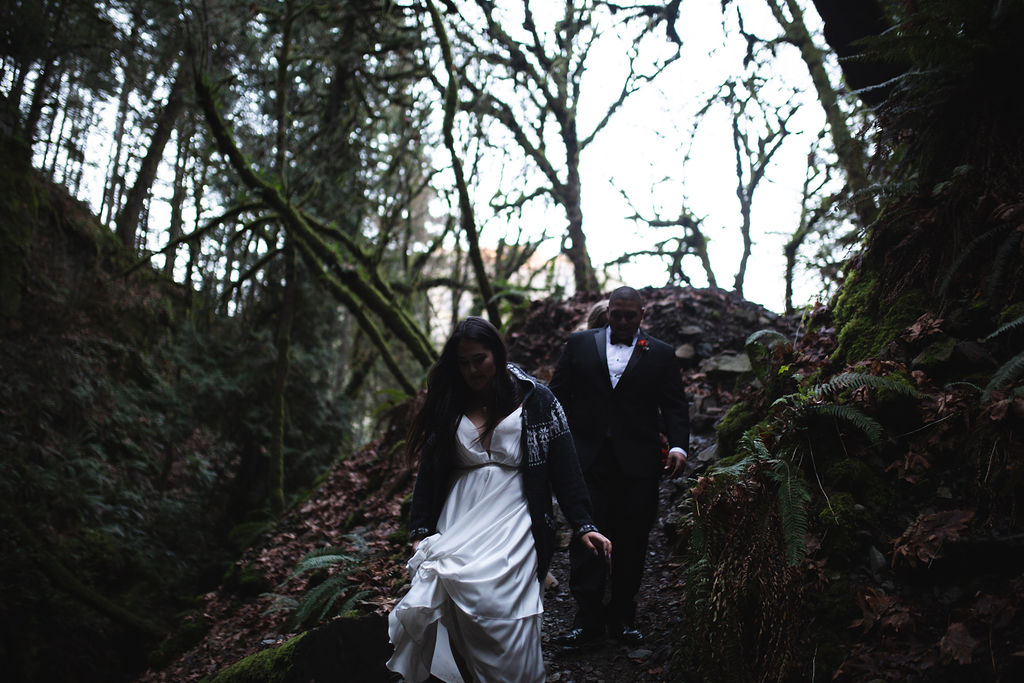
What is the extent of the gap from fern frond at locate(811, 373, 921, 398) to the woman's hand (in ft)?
6.15

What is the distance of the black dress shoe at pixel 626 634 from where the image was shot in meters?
4.23

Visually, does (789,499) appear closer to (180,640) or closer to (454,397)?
(454,397)

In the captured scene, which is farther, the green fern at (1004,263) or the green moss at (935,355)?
the green moss at (935,355)

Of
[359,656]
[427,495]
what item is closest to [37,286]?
[359,656]

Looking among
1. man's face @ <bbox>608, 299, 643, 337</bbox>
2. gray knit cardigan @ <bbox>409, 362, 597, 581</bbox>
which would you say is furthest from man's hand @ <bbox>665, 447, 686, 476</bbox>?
gray knit cardigan @ <bbox>409, 362, 597, 581</bbox>

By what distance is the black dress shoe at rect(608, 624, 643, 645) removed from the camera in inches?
167

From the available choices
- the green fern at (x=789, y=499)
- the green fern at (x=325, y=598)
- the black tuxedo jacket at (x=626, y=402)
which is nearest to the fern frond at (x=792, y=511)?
the green fern at (x=789, y=499)

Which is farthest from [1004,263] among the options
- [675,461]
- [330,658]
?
[330,658]

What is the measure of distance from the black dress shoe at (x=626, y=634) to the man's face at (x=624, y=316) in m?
2.04

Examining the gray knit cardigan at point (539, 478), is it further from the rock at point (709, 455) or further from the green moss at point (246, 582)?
the green moss at point (246, 582)

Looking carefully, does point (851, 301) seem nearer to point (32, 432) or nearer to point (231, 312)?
point (32, 432)

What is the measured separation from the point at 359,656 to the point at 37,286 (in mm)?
9343

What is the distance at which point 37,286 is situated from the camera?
32.7ft

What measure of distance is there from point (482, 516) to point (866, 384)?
2455mm
